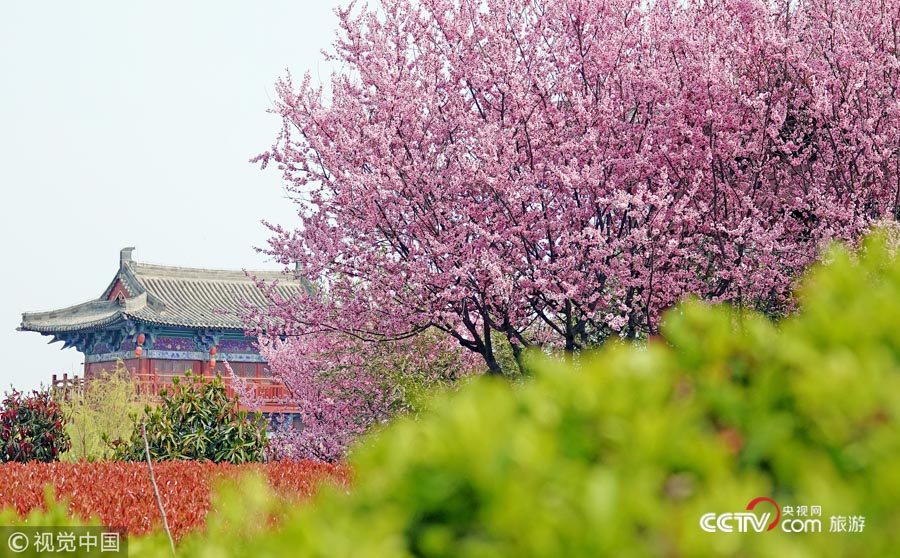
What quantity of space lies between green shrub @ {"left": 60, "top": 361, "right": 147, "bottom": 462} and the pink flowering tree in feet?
51.6

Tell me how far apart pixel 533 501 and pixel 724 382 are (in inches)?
21.7

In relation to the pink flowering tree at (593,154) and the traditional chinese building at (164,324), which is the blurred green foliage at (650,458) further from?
the traditional chinese building at (164,324)

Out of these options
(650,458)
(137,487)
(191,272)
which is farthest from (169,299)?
(650,458)

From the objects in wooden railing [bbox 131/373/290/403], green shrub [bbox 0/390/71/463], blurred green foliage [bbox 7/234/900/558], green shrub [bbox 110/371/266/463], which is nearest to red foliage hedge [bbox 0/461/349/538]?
green shrub [bbox 110/371/266/463]

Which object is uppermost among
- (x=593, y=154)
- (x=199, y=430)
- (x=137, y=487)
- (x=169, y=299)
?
(x=169, y=299)

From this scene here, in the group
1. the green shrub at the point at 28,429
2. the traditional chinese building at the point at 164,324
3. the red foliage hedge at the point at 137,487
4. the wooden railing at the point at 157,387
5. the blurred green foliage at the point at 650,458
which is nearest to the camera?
the blurred green foliage at the point at 650,458

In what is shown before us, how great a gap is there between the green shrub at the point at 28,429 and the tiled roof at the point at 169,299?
21.0m

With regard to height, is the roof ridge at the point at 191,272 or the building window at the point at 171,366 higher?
the roof ridge at the point at 191,272

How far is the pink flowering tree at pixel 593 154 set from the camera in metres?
11.2

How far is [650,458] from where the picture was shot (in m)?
1.43

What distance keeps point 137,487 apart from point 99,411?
22.0m

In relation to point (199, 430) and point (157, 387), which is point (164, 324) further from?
point (199, 430)

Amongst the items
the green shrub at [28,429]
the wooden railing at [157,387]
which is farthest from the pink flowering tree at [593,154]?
the wooden railing at [157,387]

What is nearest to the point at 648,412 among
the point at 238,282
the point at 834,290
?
the point at 834,290
